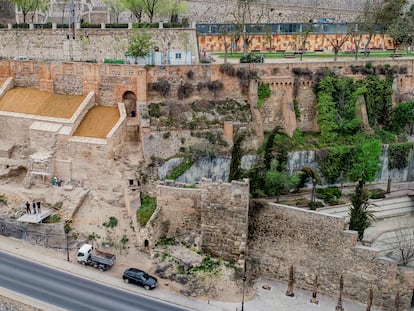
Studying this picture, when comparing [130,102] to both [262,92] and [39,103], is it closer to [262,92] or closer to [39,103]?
[39,103]

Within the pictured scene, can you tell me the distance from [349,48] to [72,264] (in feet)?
138

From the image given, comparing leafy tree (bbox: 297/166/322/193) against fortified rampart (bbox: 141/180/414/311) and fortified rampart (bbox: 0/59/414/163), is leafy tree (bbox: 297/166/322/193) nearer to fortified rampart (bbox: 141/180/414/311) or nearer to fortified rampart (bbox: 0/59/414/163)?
fortified rampart (bbox: 0/59/414/163)

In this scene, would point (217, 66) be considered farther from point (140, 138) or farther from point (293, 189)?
point (293, 189)

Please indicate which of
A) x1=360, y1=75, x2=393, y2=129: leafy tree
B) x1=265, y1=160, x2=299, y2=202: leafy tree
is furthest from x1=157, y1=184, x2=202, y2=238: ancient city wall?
x1=360, y1=75, x2=393, y2=129: leafy tree

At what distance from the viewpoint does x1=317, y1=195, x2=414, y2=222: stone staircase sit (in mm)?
40341

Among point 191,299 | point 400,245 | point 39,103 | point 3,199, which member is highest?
point 39,103

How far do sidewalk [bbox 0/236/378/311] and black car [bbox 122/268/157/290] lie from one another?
0.31m

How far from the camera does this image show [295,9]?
7275 centimetres

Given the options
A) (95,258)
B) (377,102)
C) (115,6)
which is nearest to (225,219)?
(95,258)

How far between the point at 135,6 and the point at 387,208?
33.7 metres

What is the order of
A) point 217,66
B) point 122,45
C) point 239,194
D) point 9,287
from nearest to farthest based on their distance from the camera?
1. point 9,287
2. point 239,194
3. point 217,66
4. point 122,45

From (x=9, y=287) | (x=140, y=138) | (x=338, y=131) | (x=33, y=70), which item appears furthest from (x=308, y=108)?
(x=9, y=287)

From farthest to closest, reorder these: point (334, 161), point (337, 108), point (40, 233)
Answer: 1. point (337, 108)
2. point (334, 161)
3. point (40, 233)

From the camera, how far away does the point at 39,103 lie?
1801 inches
